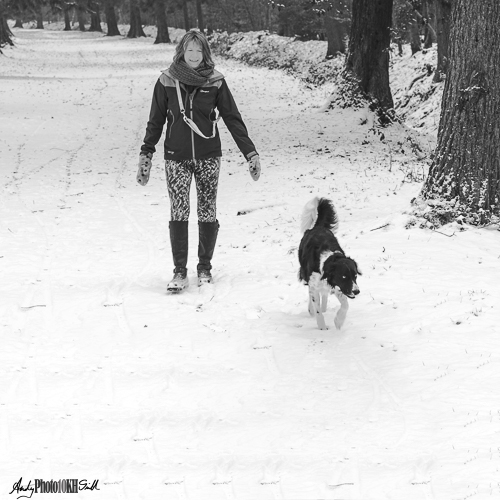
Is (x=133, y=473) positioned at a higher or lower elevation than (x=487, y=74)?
lower

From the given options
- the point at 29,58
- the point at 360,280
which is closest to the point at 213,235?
the point at 360,280

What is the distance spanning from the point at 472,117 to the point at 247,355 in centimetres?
437

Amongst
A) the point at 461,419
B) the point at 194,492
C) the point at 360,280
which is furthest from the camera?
the point at 360,280

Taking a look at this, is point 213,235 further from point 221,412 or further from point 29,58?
point 29,58

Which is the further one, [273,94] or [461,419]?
[273,94]

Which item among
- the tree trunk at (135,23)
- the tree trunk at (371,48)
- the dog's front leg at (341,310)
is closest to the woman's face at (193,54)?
the dog's front leg at (341,310)

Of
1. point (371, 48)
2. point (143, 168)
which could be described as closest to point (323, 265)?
point (143, 168)

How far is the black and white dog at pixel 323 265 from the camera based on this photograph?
5887mm

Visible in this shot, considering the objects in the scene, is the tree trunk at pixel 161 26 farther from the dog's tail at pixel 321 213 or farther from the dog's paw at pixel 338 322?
→ the dog's paw at pixel 338 322

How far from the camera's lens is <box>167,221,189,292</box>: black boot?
744 cm

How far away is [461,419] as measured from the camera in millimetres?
4703

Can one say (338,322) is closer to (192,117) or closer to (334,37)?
(192,117)

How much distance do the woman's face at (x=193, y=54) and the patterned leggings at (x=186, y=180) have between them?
0.98 metres

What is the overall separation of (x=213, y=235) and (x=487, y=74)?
377cm
